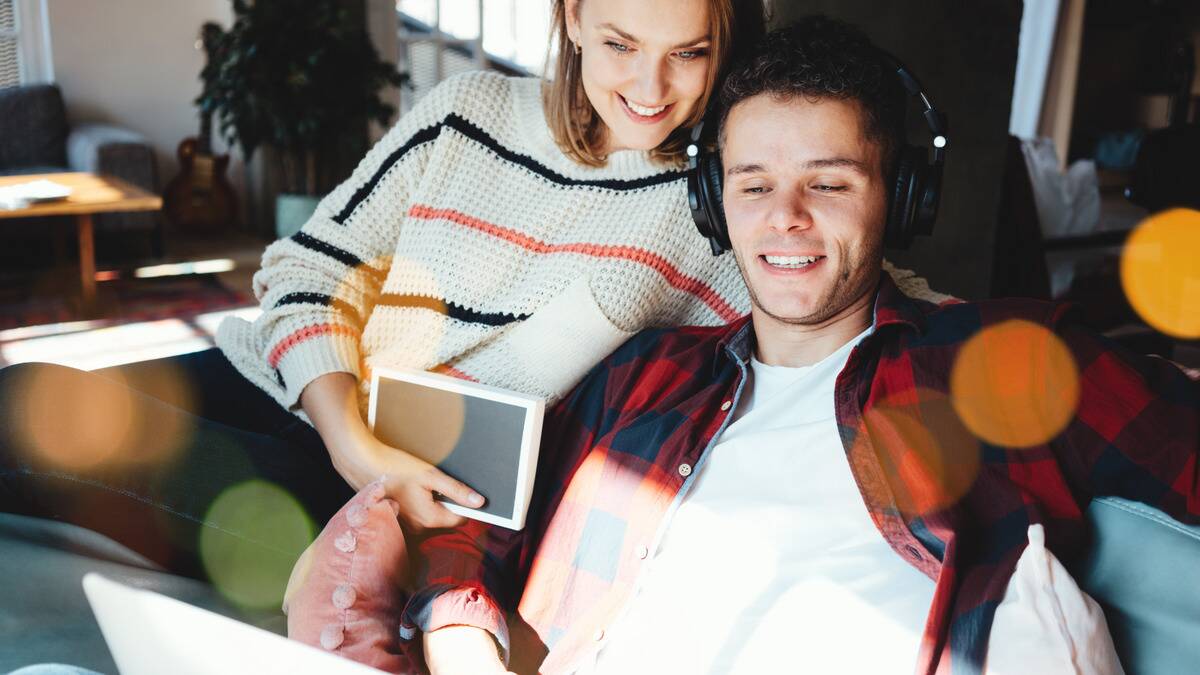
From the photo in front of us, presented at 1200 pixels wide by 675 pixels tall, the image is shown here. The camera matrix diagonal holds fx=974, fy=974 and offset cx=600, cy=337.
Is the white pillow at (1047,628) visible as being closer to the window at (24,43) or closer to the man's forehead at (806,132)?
the man's forehead at (806,132)

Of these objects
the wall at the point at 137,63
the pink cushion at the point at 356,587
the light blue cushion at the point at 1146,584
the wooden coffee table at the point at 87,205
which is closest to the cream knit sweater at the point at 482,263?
the pink cushion at the point at 356,587

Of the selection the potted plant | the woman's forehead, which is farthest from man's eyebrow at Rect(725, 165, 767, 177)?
the potted plant

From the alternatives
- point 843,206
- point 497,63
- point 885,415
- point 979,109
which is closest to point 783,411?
point 885,415

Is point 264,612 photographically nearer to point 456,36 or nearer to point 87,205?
point 87,205

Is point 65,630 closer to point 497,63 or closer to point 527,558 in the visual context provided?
point 527,558

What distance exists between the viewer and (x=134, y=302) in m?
4.44

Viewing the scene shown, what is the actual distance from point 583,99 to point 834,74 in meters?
0.49

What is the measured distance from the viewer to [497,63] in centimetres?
711

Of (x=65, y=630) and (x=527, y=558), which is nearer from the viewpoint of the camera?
(x=65, y=630)

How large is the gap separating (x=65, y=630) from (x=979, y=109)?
67.6 inches

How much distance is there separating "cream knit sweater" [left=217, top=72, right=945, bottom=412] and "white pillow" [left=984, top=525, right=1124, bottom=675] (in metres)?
0.69

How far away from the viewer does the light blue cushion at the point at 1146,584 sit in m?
0.86

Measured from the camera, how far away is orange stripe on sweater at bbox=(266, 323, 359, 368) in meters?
1.51

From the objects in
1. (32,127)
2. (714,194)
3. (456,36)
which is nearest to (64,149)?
(32,127)
